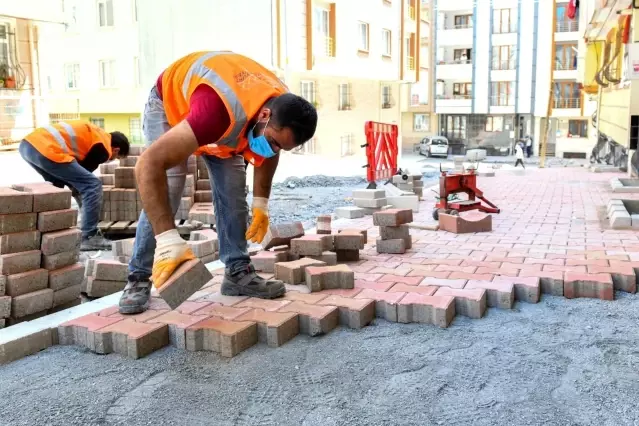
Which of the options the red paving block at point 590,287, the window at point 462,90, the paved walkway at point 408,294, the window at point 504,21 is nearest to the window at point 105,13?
the paved walkway at point 408,294

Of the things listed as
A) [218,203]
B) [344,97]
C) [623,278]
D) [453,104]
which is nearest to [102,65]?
[344,97]

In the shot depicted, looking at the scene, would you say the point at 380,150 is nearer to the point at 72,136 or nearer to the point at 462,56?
the point at 72,136

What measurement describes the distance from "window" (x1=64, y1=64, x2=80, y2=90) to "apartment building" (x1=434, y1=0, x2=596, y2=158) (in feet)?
76.8

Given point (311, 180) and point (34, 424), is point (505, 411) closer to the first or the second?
point (34, 424)

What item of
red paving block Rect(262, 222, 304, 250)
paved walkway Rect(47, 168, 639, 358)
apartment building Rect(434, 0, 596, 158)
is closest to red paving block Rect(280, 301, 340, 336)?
paved walkway Rect(47, 168, 639, 358)

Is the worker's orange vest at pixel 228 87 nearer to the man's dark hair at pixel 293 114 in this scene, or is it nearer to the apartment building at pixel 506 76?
the man's dark hair at pixel 293 114

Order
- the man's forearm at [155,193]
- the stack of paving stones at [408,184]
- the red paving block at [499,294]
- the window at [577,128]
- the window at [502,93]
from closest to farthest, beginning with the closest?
1. the man's forearm at [155,193]
2. the red paving block at [499,294]
3. the stack of paving stones at [408,184]
4. the window at [577,128]
5. the window at [502,93]

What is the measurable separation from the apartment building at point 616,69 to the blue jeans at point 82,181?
9147 millimetres

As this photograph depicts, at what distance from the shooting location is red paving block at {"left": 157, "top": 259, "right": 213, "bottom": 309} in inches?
107

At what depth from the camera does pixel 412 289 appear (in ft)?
12.0

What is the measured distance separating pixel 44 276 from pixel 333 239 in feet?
6.57

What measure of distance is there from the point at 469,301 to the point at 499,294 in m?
0.26

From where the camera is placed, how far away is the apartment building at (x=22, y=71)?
1214cm

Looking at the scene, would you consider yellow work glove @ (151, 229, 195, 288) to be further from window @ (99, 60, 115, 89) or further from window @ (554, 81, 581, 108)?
window @ (554, 81, 581, 108)
